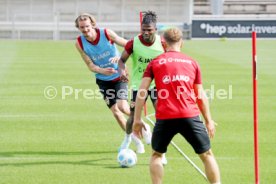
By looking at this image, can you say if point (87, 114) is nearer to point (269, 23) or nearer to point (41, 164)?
point (41, 164)

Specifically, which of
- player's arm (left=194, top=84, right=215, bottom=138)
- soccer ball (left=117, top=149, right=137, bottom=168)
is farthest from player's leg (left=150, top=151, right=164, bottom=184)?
soccer ball (left=117, top=149, right=137, bottom=168)

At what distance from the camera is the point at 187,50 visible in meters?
35.9

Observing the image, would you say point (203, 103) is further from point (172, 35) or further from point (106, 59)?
point (106, 59)

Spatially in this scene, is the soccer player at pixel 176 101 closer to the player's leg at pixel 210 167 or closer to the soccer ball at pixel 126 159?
the player's leg at pixel 210 167

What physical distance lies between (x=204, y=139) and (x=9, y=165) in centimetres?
389

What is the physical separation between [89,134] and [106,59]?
2.12 metres

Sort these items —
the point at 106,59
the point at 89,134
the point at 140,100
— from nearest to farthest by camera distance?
the point at 140,100 < the point at 106,59 < the point at 89,134

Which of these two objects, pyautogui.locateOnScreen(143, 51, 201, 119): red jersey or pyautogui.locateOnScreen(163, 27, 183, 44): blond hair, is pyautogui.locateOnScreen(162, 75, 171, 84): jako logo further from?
pyautogui.locateOnScreen(163, 27, 183, 44): blond hair

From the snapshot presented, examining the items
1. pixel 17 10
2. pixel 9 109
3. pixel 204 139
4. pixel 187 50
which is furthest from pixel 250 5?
pixel 204 139

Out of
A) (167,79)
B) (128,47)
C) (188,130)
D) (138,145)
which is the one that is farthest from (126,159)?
(167,79)

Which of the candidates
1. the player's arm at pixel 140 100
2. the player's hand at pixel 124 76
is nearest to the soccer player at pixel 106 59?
the player's hand at pixel 124 76

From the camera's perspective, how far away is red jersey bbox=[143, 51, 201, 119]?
7.75 meters

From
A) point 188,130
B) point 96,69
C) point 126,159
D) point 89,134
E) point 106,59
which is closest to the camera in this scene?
point 188,130

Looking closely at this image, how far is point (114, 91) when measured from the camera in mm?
11898
